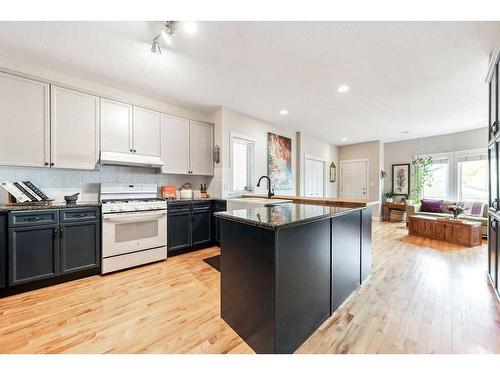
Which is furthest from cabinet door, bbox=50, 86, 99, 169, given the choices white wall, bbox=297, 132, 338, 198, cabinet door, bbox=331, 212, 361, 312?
white wall, bbox=297, 132, 338, 198

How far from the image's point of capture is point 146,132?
3.29m

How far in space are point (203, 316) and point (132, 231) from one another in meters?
1.63

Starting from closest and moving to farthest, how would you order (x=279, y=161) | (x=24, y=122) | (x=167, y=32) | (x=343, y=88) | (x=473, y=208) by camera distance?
1. (x=167, y=32)
2. (x=24, y=122)
3. (x=343, y=88)
4. (x=473, y=208)
5. (x=279, y=161)

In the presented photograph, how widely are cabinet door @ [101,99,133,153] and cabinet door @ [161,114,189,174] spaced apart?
496 mm

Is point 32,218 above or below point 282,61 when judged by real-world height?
below

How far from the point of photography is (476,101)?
11.8ft

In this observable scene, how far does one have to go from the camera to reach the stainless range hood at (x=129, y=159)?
2885 mm

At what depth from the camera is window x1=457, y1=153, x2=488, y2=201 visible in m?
5.34

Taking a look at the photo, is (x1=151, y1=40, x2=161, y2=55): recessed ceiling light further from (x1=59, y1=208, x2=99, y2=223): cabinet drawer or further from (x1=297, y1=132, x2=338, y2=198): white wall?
(x1=297, y1=132, x2=338, y2=198): white wall

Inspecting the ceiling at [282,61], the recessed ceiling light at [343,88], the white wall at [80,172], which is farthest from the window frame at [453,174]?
the white wall at [80,172]

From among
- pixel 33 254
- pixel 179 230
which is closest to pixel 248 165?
pixel 179 230

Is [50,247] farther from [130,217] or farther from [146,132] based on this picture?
[146,132]
